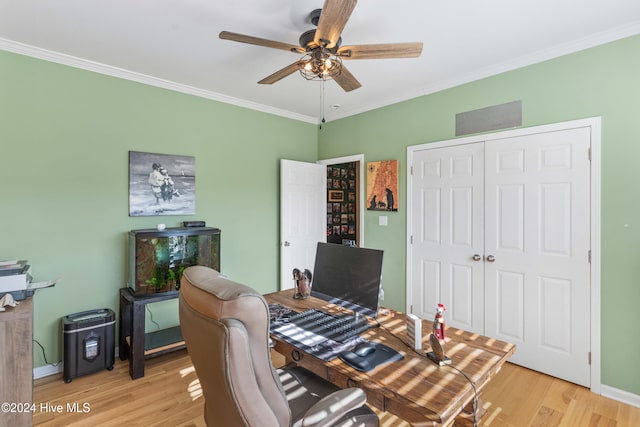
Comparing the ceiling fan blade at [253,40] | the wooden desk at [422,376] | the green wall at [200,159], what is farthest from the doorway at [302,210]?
the wooden desk at [422,376]

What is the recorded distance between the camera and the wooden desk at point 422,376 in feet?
3.67

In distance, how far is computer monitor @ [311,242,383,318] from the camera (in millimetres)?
1715

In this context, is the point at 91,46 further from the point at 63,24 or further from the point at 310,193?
the point at 310,193

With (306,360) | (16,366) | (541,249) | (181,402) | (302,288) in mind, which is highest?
(541,249)

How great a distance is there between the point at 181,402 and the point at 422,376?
191 cm

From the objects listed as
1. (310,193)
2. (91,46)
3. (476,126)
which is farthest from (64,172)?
(476,126)

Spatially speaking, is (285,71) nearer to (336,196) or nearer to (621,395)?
(336,196)

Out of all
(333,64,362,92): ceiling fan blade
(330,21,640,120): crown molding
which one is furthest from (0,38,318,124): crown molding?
(333,64,362,92): ceiling fan blade

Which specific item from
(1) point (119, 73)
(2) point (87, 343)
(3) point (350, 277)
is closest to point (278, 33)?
(1) point (119, 73)

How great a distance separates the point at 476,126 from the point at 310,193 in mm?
2202

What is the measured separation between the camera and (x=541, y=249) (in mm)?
2684

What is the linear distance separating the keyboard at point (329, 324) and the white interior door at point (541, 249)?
1.76m

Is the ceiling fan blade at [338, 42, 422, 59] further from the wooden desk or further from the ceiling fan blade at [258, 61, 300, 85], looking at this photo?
the wooden desk

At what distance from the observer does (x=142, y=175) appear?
3107 mm
